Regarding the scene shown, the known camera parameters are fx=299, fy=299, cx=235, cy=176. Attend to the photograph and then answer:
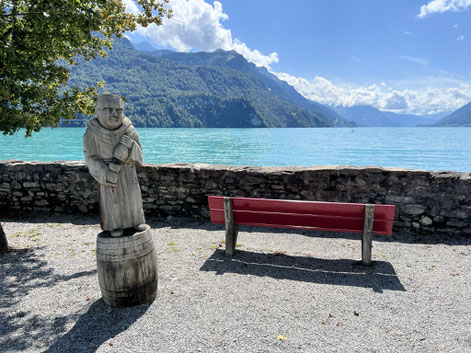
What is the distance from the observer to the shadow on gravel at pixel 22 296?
10.2ft

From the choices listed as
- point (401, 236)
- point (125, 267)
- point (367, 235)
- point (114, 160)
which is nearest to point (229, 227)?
point (125, 267)

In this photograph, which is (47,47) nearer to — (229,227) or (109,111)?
(109,111)

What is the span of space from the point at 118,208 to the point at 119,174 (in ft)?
1.30

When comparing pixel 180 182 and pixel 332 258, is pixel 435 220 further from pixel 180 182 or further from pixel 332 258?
pixel 180 182

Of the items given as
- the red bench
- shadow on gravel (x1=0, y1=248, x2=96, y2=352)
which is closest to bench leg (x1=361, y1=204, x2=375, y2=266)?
the red bench

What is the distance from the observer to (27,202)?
745 centimetres

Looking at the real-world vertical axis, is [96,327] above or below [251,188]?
below


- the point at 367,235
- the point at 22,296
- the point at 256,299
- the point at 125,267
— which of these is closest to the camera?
the point at 125,267

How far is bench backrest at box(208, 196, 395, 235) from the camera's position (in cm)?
449

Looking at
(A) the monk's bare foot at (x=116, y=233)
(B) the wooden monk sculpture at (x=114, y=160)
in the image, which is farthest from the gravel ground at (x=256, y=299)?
(B) the wooden monk sculpture at (x=114, y=160)

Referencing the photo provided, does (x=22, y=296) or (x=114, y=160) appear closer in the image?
(x=114, y=160)

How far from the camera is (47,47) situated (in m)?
5.27

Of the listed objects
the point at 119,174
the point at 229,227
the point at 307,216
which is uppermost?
the point at 119,174

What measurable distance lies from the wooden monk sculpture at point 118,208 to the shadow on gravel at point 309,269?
129 cm
